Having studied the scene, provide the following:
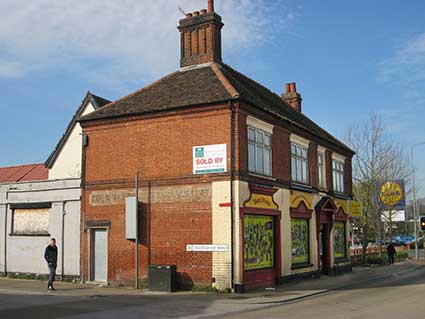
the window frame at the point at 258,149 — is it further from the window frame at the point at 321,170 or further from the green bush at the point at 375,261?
the green bush at the point at 375,261

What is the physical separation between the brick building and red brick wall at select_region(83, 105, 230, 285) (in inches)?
1.6

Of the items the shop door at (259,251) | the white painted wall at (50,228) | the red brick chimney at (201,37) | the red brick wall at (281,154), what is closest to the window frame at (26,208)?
the white painted wall at (50,228)

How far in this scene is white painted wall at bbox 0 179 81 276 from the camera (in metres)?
21.7

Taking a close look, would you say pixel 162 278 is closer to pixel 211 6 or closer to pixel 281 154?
pixel 281 154

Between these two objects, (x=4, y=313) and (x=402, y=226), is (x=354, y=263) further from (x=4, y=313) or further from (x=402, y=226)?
(x=402, y=226)

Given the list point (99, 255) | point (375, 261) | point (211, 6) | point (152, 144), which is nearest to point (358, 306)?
point (152, 144)

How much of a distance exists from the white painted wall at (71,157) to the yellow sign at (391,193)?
2065cm

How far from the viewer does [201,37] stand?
22.9 metres

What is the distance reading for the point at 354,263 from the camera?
34844 mm

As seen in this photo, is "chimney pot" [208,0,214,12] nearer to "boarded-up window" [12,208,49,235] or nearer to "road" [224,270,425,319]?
"boarded-up window" [12,208,49,235]

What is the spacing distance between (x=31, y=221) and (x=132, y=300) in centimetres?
915

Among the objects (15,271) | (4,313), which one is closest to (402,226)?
(15,271)

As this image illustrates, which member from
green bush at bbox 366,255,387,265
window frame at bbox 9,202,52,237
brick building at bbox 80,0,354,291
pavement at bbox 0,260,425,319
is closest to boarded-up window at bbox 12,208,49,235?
window frame at bbox 9,202,52,237

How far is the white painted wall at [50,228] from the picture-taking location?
71.2 ft
